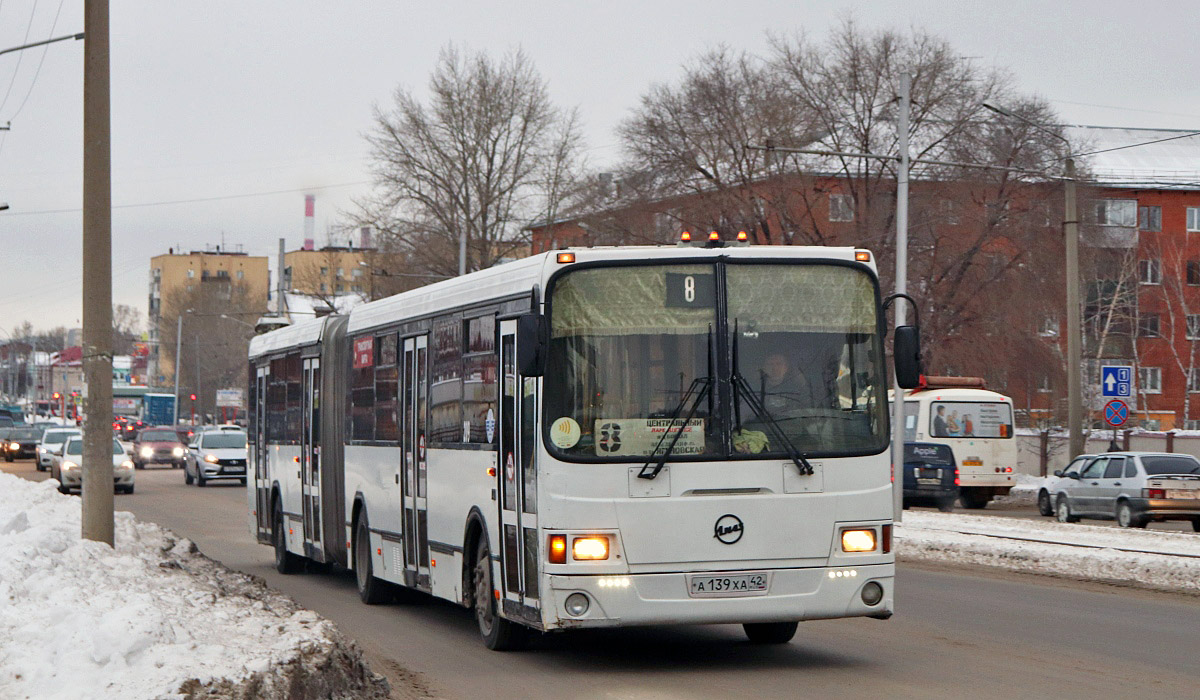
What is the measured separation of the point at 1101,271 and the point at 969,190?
96.9 ft

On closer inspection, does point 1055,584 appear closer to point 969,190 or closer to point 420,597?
point 420,597

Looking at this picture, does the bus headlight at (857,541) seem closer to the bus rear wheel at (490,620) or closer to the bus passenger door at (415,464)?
the bus rear wheel at (490,620)

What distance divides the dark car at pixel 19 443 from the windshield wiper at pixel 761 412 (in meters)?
63.6

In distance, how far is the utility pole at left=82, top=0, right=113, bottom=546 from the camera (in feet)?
47.9

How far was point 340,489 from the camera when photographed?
1650cm

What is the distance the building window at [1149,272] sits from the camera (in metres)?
79.4

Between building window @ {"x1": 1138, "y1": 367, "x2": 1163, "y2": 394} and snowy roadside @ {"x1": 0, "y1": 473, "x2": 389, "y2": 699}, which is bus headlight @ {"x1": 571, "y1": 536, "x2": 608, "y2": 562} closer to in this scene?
snowy roadside @ {"x1": 0, "y1": 473, "x2": 389, "y2": 699}

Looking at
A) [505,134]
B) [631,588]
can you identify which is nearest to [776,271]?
[631,588]

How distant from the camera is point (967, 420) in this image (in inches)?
1556

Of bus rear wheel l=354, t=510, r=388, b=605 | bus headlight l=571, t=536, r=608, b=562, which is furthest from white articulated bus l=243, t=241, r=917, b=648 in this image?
bus rear wheel l=354, t=510, r=388, b=605

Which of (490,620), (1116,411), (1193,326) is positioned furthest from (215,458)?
(1193,326)

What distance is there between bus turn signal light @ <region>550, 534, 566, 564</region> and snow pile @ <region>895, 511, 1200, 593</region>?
9.48m

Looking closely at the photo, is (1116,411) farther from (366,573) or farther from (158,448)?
(158,448)

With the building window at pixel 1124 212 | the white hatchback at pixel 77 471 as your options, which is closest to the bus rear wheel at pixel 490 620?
the white hatchback at pixel 77 471
